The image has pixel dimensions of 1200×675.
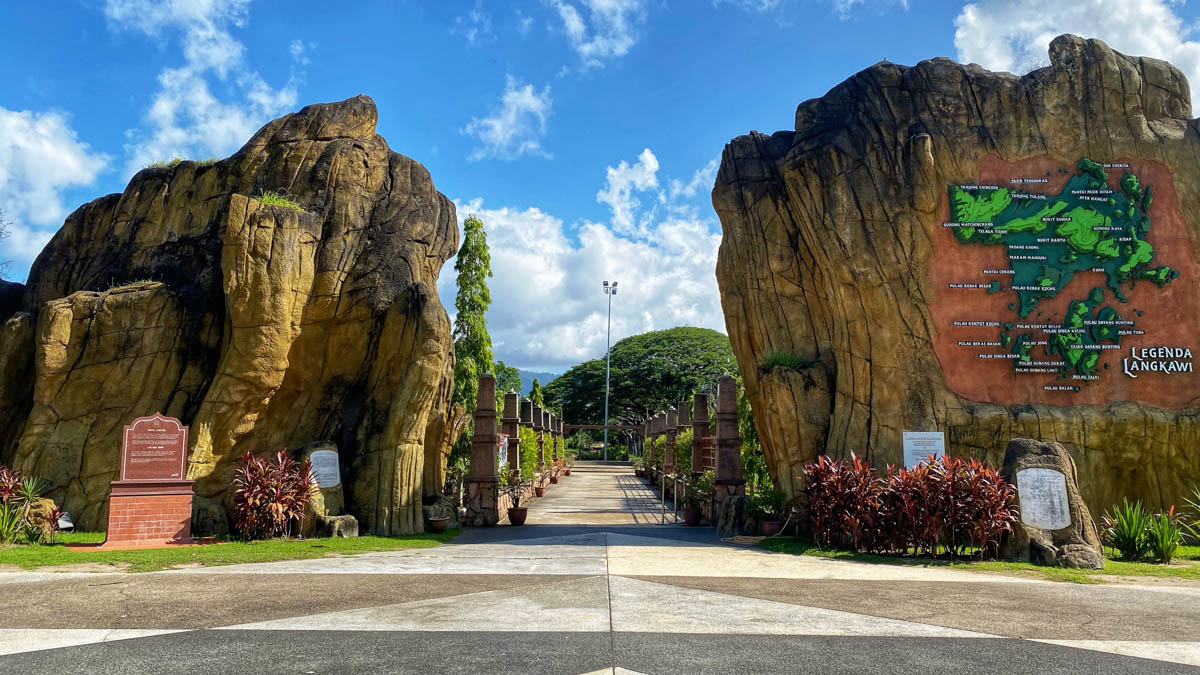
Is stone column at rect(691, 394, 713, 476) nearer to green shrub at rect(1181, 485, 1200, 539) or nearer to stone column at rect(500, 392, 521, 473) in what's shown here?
stone column at rect(500, 392, 521, 473)

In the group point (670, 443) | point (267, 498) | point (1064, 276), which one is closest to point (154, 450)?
point (267, 498)

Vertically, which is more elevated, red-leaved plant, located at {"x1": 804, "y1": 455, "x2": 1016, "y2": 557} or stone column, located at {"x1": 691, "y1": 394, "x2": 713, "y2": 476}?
stone column, located at {"x1": 691, "y1": 394, "x2": 713, "y2": 476}

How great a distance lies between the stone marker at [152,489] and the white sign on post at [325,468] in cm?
229

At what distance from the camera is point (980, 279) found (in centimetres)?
1580

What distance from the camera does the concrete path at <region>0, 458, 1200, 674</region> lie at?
5504mm

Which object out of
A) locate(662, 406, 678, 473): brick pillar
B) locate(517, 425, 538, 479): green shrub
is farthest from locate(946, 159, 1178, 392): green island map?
locate(517, 425, 538, 479): green shrub

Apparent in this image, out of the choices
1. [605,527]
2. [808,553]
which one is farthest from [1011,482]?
[605,527]

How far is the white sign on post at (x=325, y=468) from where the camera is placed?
586 inches

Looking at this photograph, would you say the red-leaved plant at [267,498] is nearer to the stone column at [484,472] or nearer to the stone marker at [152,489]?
the stone marker at [152,489]

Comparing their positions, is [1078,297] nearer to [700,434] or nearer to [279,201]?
[700,434]

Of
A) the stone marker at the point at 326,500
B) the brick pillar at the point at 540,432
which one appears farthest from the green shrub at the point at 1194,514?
the brick pillar at the point at 540,432

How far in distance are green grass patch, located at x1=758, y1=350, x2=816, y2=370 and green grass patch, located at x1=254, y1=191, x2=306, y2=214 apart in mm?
10219

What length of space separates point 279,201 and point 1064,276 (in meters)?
16.3

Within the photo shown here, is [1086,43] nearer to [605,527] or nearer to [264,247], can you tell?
[605,527]
